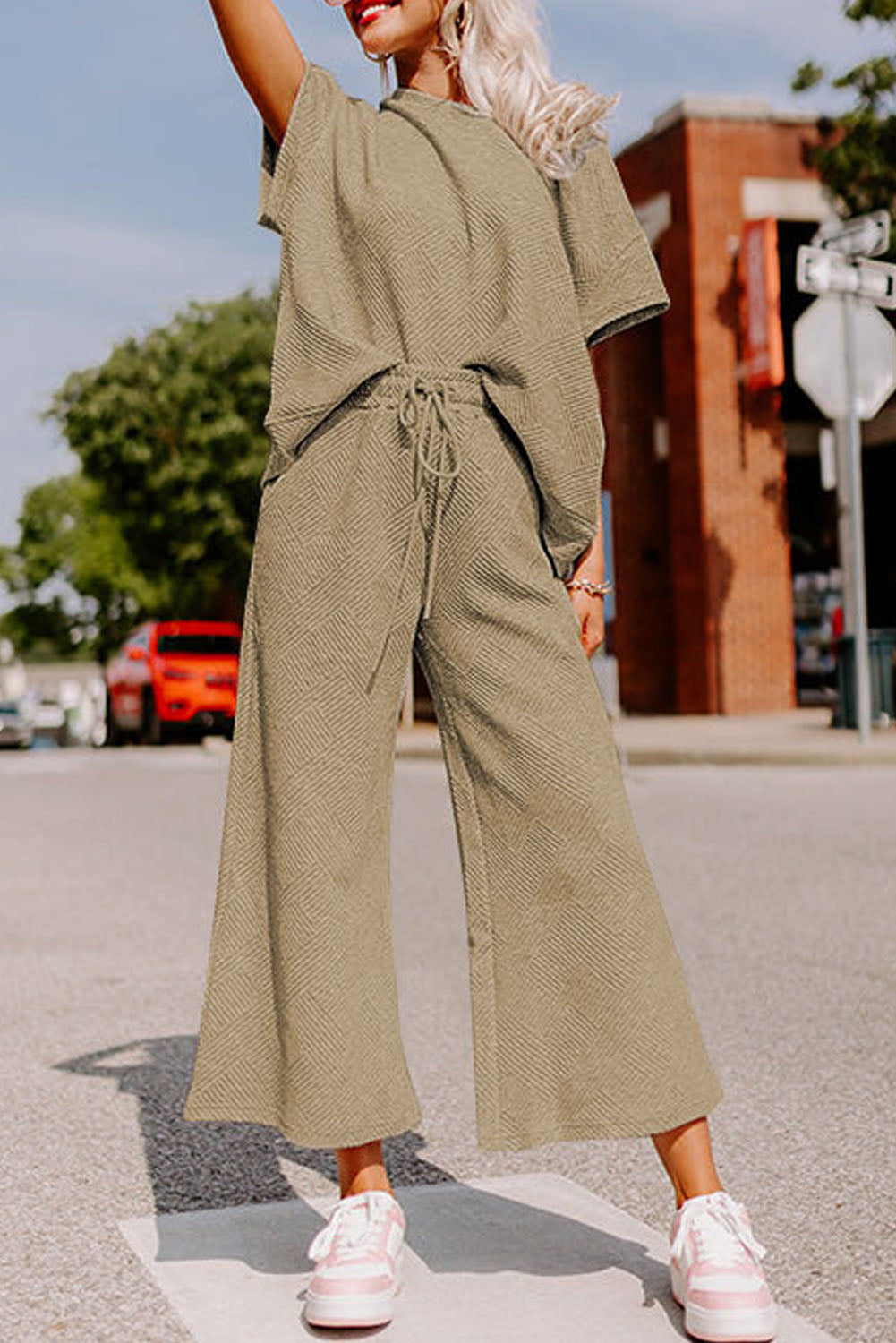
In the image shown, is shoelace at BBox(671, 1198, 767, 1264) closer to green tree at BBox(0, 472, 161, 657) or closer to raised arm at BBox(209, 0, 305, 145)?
raised arm at BBox(209, 0, 305, 145)

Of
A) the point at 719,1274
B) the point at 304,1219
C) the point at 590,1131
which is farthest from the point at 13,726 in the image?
the point at 719,1274

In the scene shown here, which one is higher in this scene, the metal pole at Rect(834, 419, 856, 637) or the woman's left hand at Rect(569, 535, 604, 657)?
the metal pole at Rect(834, 419, 856, 637)

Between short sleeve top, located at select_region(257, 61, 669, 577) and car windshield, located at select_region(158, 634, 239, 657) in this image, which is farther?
car windshield, located at select_region(158, 634, 239, 657)

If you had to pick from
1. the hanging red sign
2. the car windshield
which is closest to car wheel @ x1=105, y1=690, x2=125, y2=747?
the car windshield

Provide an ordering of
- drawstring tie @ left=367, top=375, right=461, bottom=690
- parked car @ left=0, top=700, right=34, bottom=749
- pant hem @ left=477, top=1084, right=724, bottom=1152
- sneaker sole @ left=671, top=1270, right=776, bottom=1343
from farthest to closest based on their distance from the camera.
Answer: parked car @ left=0, top=700, right=34, bottom=749
drawstring tie @ left=367, top=375, right=461, bottom=690
pant hem @ left=477, top=1084, right=724, bottom=1152
sneaker sole @ left=671, top=1270, right=776, bottom=1343

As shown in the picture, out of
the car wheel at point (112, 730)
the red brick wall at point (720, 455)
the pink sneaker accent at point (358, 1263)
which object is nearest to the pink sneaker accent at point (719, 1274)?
the pink sneaker accent at point (358, 1263)

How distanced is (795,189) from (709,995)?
816 inches

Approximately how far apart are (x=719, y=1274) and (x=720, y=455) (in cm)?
2179

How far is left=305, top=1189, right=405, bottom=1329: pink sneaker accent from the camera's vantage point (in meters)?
2.23

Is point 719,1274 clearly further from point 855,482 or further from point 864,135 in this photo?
point 864,135

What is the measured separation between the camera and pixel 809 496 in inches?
979

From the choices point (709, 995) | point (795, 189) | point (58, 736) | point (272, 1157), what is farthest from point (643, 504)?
point (58, 736)

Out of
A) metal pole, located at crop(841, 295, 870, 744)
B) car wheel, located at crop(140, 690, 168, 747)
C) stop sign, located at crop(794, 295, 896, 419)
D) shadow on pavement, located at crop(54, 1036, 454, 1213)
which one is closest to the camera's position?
shadow on pavement, located at crop(54, 1036, 454, 1213)

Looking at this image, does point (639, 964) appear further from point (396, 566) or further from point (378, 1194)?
point (396, 566)
